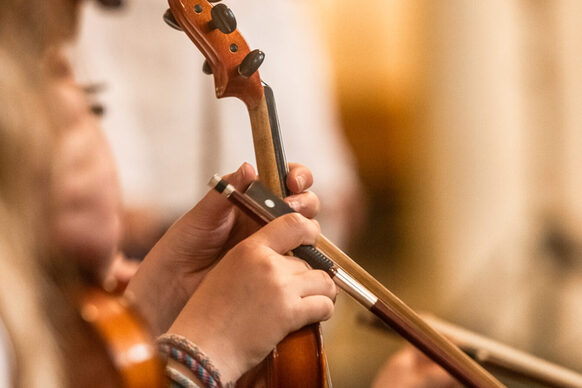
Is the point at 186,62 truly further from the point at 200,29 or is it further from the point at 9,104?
the point at 9,104

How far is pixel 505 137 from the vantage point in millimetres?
2080

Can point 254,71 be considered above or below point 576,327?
above

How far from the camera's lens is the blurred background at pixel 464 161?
1963mm

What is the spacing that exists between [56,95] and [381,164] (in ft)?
5.77

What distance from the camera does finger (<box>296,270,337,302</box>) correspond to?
1.47 feet

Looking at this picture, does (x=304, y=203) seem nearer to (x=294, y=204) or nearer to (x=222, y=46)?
(x=294, y=204)

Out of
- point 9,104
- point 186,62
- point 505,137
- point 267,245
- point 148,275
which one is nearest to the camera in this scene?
point 9,104

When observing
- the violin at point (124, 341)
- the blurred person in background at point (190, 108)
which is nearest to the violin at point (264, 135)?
the violin at point (124, 341)

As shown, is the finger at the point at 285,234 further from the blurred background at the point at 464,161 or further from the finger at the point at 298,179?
the blurred background at the point at 464,161

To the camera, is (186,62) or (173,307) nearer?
(173,307)

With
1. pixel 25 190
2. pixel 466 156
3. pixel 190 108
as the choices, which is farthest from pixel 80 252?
pixel 466 156

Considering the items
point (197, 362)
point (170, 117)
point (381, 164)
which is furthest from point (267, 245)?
point (381, 164)

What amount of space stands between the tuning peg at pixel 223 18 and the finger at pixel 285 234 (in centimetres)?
15

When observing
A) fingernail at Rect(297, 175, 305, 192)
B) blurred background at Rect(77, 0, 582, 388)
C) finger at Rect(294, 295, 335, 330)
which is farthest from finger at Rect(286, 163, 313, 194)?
blurred background at Rect(77, 0, 582, 388)
